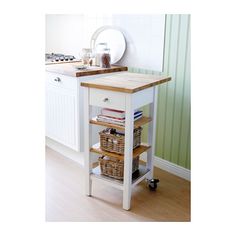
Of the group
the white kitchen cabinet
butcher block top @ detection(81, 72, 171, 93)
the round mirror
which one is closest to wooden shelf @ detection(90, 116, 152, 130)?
butcher block top @ detection(81, 72, 171, 93)

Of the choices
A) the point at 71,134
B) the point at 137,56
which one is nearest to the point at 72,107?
the point at 71,134

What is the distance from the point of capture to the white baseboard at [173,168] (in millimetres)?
2510

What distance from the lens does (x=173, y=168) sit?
2607 millimetres

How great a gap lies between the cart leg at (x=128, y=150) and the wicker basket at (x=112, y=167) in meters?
0.11

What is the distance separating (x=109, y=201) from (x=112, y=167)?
255 millimetres

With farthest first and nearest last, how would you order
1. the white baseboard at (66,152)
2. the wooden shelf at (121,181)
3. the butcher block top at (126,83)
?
the white baseboard at (66,152) < the wooden shelf at (121,181) < the butcher block top at (126,83)

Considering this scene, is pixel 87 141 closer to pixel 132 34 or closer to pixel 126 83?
pixel 126 83

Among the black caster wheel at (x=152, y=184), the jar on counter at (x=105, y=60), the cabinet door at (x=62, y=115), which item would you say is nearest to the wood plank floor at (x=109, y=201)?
the black caster wheel at (x=152, y=184)

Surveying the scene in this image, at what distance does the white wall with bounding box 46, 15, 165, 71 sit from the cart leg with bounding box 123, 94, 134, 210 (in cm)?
83

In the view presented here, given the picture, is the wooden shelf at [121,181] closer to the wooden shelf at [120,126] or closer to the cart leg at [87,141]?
the cart leg at [87,141]

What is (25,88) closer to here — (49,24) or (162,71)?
(162,71)
